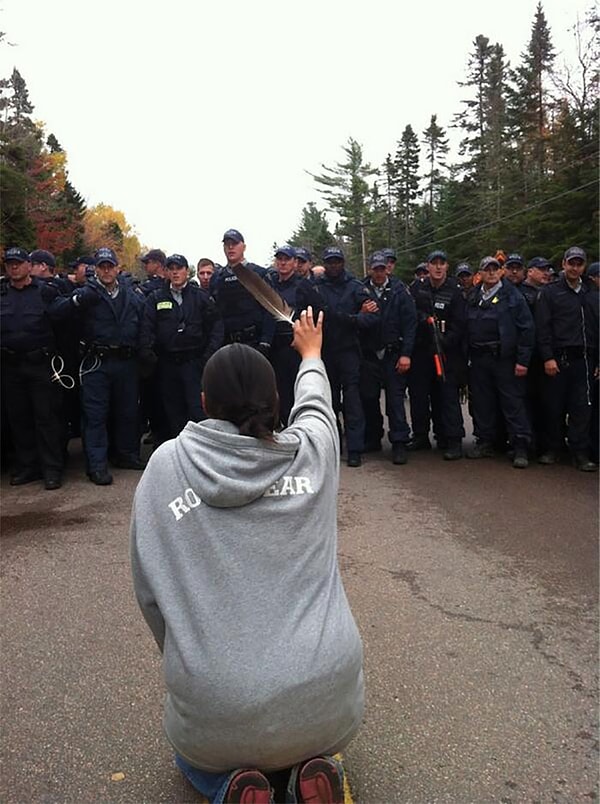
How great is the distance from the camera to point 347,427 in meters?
7.86

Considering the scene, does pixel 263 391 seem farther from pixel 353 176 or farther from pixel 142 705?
pixel 353 176

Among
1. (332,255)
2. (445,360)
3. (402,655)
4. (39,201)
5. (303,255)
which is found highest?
(39,201)

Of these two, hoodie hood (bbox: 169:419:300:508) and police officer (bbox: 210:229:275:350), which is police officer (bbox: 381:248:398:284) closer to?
police officer (bbox: 210:229:275:350)

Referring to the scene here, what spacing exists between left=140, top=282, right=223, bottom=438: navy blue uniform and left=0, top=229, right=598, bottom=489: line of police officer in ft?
0.05

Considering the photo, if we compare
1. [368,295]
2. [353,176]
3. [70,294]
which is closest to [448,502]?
[368,295]

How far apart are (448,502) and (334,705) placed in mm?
4400

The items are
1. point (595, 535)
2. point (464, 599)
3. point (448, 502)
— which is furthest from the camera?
point (448, 502)

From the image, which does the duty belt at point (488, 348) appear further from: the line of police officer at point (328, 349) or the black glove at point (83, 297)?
the black glove at point (83, 297)

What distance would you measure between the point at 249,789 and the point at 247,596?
0.56 meters

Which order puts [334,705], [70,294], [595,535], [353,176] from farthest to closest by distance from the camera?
[353,176] → [70,294] → [595,535] → [334,705]

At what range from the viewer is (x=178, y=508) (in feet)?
7.20

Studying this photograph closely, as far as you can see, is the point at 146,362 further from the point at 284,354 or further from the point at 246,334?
the point at 284,354

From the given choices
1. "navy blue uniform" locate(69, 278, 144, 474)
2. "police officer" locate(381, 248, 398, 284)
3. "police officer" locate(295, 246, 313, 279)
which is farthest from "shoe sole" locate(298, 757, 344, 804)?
"police officer" locate(295, 246, 313, 279)

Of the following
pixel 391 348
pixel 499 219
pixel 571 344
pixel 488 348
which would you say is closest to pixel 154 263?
pixel 391 348
